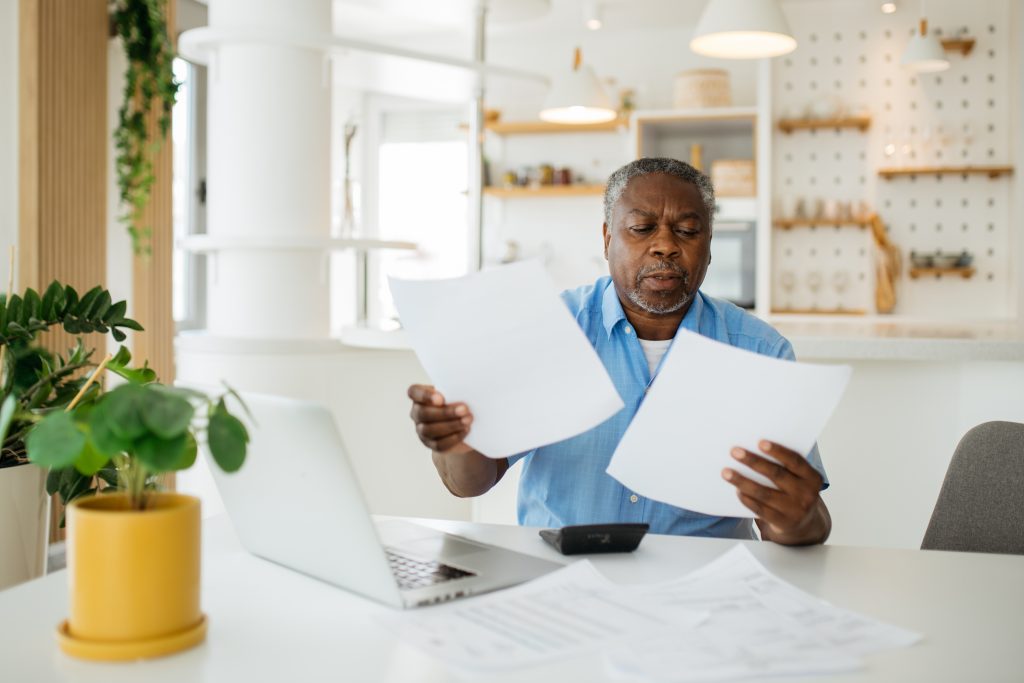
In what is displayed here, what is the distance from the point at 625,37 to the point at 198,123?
283 cm

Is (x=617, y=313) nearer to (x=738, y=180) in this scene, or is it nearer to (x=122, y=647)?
(x=122, y=647)

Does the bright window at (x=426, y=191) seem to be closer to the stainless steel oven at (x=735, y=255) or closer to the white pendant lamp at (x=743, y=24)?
the stainless steel oven at (x=735, y=255)

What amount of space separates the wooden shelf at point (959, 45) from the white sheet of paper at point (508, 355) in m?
5.19

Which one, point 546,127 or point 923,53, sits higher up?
point 923,53

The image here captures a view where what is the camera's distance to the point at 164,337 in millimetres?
4484

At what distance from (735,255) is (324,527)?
507cm

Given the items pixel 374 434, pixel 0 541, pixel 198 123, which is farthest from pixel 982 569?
pixel 198 123

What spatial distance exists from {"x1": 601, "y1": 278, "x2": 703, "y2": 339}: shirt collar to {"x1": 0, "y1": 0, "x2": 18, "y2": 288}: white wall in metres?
2.67

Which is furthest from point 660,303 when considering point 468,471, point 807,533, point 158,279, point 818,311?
point 818,311

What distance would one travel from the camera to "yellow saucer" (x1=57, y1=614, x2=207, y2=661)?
81cm

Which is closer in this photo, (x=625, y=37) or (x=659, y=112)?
(x=659, y=112)

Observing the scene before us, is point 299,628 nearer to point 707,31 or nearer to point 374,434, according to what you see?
point 374,434

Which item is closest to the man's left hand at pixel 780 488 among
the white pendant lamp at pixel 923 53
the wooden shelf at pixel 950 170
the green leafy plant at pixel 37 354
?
the green leafy plant at pixel 37 354

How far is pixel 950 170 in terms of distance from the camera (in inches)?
215
